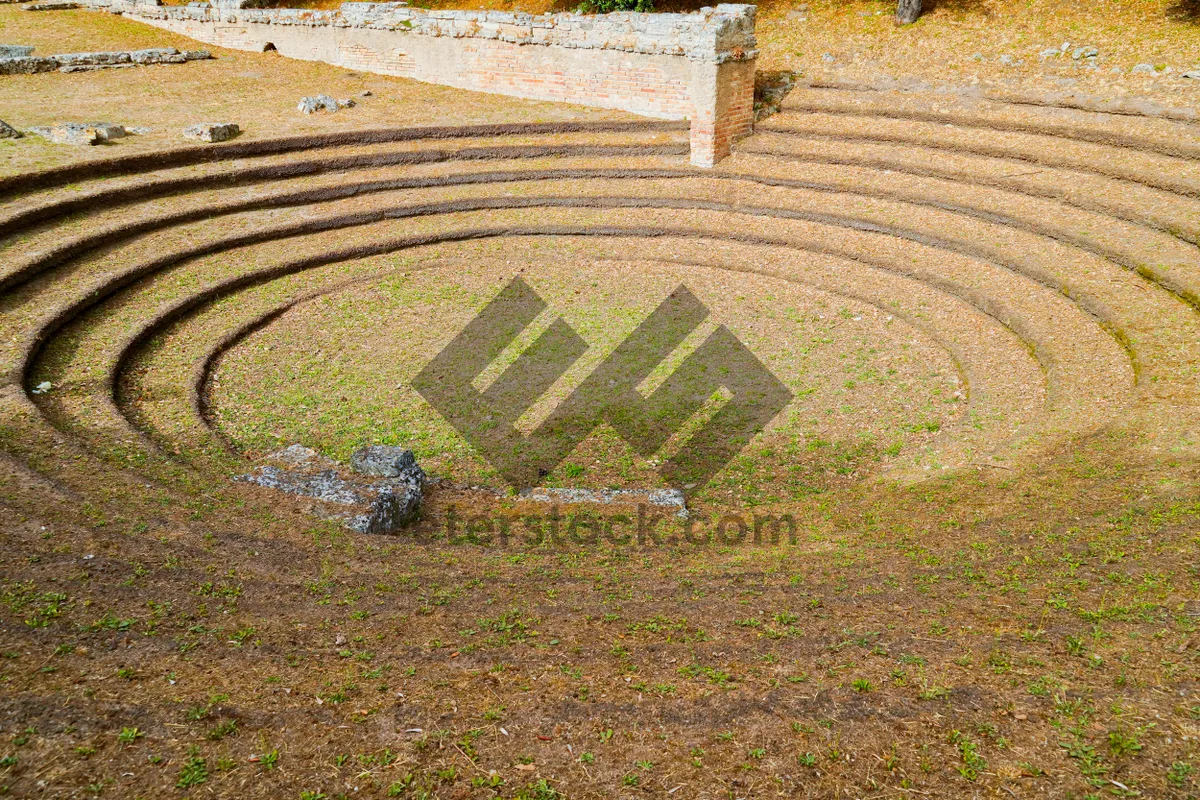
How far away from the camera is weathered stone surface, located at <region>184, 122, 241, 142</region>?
48.0 ft

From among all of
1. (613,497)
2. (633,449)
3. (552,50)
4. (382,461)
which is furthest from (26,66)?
(613,497)

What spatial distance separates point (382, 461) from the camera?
8.02m

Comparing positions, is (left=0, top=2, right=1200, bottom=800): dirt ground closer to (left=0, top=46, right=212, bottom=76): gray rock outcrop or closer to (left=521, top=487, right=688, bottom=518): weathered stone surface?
(left=521, top=487, right=688, bottom=518): weathered stone surface

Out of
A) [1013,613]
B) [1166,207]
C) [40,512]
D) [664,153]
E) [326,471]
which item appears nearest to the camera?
[1013,613]

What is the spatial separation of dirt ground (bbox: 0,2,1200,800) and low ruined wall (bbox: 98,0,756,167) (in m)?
0.69

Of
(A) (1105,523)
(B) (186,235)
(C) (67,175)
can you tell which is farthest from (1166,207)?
(C) (67,175)

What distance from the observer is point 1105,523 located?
639 centimetres

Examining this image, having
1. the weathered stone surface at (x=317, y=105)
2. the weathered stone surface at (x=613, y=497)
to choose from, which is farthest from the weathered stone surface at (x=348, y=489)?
the weathered stone surface at (x=317, y=105)

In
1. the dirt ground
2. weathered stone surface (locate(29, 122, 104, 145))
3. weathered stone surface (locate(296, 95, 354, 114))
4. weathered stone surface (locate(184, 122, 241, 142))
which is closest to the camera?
the dirt ground

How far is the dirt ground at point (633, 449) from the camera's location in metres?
4.29

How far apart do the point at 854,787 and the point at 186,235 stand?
12291 mm

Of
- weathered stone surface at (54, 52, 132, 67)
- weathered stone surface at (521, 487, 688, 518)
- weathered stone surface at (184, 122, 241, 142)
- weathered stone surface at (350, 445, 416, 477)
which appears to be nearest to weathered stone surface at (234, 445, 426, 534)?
weathered stone surface at (350, 445, 416, 477)

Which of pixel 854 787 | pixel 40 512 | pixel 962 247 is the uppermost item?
pixel 962 247

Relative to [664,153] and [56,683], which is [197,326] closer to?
[56,683]
